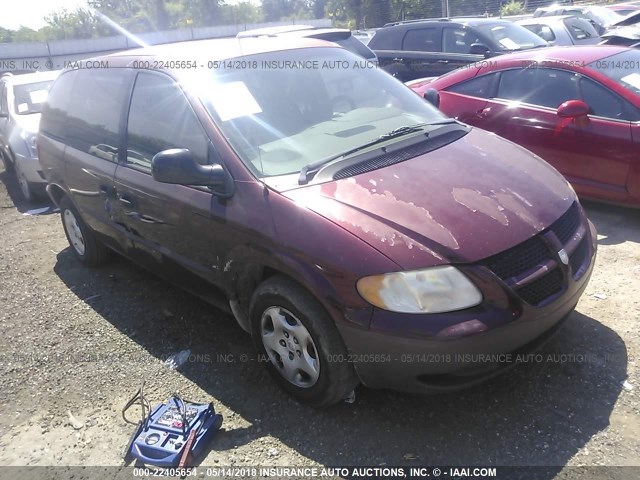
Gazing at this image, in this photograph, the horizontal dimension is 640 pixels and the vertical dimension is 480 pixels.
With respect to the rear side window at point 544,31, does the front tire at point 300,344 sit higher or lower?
lower

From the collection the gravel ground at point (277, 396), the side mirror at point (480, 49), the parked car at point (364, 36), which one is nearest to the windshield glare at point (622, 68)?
the gravel ground at point (277, 396)

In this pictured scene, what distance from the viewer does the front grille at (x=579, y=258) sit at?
8.73ft

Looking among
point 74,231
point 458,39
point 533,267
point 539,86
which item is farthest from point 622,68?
point 74,231

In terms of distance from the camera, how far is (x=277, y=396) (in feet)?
9.81

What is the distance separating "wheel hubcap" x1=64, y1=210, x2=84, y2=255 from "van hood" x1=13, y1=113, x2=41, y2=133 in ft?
9.63

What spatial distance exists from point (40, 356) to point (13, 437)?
792 mm

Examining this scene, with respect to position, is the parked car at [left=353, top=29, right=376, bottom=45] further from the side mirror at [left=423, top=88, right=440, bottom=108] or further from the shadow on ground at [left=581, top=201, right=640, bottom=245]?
the side mirror at [left=423, top=88, right=440, bottom=108]

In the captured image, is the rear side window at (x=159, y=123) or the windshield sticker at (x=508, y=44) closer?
the rear side window at (x=159, y=123)

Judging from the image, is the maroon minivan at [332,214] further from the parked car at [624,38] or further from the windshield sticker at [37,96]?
the parked car at [624,38]

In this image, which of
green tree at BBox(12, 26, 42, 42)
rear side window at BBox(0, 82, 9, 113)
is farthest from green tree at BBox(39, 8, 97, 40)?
rear side window at BBox(0, 82, 9, 113)

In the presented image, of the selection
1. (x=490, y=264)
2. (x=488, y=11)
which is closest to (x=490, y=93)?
(x=490, y=264)

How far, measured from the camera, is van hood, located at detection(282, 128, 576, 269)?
2389mm

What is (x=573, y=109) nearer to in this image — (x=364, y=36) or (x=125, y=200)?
(x=125, y=200)

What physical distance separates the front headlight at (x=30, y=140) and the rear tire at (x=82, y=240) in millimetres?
2543
